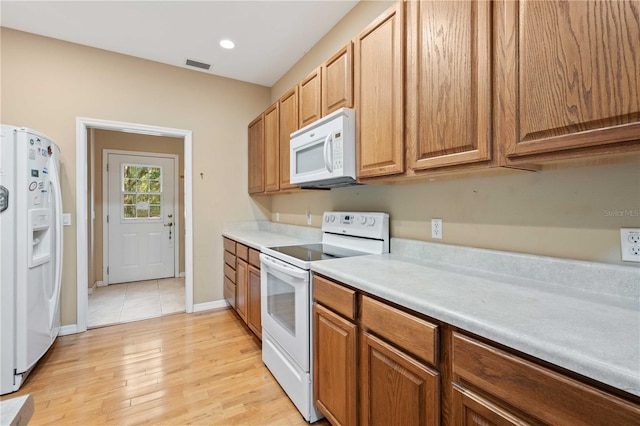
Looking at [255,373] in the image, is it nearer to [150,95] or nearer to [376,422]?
[376,422]

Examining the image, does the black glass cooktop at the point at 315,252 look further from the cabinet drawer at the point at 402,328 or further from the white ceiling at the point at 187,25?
the white ceiling at the point at 187,25

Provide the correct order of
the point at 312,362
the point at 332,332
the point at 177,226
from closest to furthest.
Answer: the point at 332,332 → the point at 312,362 → the point at 177,226

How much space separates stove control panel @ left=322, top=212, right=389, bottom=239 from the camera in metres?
1.86

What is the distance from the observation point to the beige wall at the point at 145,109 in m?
2.56

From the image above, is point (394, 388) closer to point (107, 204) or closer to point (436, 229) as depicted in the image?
point (436, 229)

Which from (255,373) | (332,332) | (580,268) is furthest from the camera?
(255,373)

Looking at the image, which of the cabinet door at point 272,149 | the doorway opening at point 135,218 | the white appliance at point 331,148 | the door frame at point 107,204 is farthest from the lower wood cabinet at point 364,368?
the door frame at point 107,204

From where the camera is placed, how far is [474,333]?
80cm

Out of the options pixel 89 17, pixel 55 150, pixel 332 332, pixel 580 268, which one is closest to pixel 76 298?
pixel 55 150

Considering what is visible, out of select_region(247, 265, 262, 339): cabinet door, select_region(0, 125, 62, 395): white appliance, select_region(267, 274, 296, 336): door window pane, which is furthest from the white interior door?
select_region(267, 274, 296, 336): door window pane

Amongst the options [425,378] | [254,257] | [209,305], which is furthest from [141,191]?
[425,378]

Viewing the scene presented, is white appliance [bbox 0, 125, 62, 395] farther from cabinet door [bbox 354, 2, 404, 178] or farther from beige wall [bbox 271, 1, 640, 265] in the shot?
beige wall [bbox 271, 1, 640, 265]

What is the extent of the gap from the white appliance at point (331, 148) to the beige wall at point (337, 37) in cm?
87

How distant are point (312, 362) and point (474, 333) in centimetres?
102
